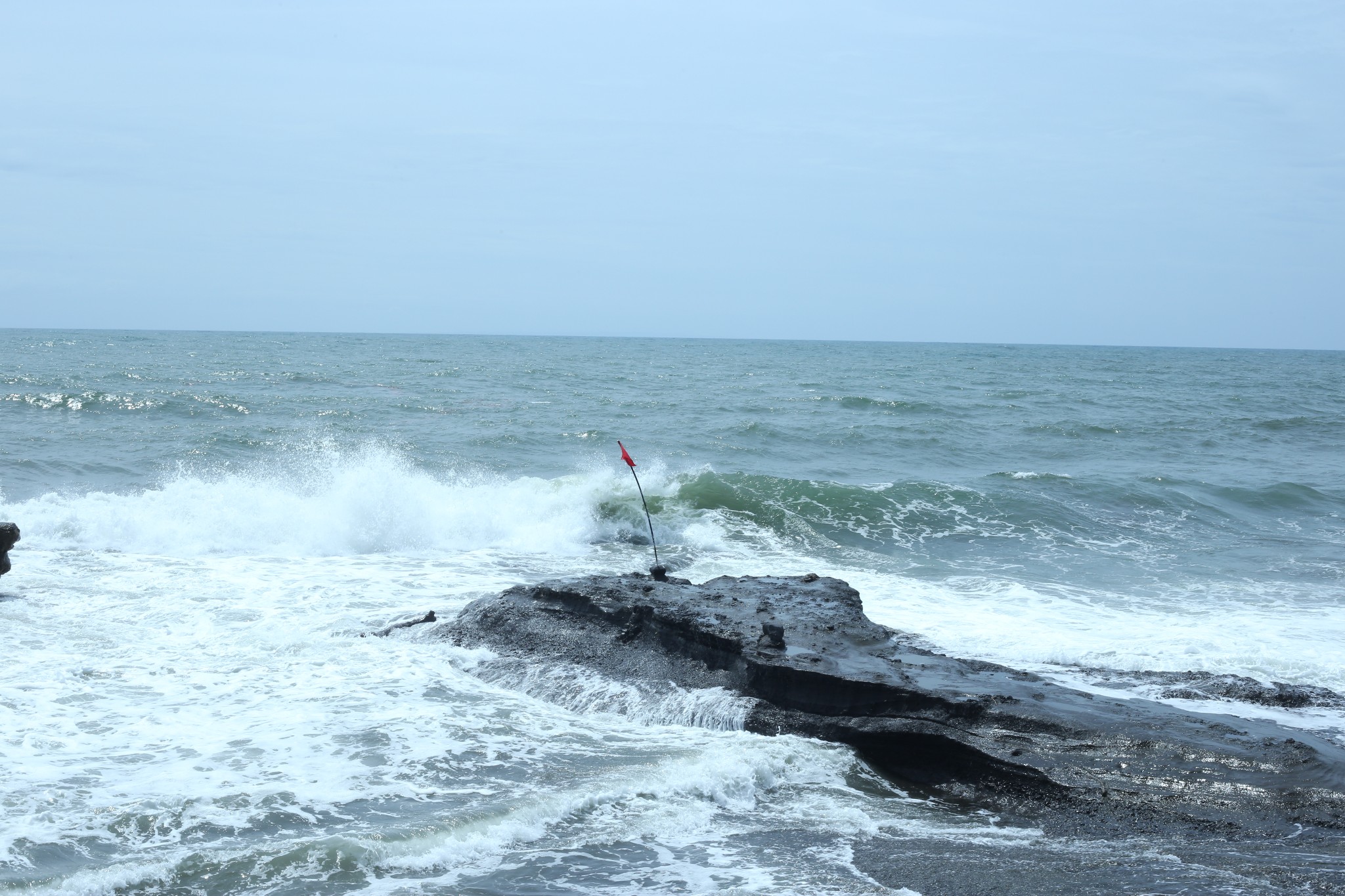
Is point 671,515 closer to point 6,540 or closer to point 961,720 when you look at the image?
point 6,540

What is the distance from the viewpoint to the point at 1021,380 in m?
55.1

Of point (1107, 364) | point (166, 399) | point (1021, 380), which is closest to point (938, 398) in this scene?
point (1021, 380)

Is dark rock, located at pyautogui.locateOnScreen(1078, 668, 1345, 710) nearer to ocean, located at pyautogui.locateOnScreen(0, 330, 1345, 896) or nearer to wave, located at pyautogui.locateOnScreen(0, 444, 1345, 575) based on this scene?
ocean, located at pyautogui.locateOnScreen(0, 330, 1345, 896)

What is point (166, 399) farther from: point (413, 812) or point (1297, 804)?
point (1297, 804)

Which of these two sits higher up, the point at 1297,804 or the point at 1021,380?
the point at 1021,380

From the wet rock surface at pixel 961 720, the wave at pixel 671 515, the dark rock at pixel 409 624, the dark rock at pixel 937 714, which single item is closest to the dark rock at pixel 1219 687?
the wet rock surface at pixel 961 720

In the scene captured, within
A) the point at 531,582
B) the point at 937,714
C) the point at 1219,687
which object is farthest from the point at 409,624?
the point at 1219,687

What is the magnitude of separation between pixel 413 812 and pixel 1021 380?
176 ft

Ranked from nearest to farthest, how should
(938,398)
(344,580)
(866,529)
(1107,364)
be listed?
1. (344,580)
2. (866,529)
3. (938,398)
4. (1107,364)

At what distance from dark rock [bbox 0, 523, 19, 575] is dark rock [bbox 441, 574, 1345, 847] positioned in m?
5.11

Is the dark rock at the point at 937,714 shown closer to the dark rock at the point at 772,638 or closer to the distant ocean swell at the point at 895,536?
the dark rock at the point at 772,638

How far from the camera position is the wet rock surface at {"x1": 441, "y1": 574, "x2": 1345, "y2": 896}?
18.2 ft

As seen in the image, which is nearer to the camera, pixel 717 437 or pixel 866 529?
pixel 866 529

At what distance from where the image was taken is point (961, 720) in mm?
6570
